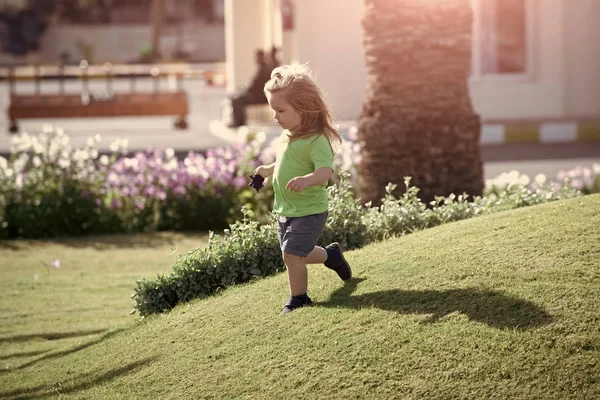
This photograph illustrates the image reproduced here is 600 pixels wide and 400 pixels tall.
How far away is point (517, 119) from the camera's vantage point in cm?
1997

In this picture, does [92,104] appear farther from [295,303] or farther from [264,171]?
[295,303]

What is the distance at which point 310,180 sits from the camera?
508cm

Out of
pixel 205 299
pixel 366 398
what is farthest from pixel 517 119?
pixel 366 398

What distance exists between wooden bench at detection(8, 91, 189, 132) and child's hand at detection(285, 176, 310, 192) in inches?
658

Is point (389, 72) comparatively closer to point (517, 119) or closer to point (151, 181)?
point (151, 181)

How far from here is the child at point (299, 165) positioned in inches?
211

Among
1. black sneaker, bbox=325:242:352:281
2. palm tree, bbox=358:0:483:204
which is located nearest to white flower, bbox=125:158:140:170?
palm tree, bbox=358:0:483:204

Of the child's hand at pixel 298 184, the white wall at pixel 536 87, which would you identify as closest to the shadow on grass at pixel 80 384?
the child's hand at pixel 298 184

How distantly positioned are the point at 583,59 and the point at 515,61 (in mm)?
1313

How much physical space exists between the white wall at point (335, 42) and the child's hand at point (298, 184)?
1464 centimetres

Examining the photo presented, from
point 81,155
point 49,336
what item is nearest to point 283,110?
point 49,336

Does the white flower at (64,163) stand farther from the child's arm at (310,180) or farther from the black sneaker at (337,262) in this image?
the child's arm at (310,180)

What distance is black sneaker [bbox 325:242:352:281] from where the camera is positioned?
5.53 meters

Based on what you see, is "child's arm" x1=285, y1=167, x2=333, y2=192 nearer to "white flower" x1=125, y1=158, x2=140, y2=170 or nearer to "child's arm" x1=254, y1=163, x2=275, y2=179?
"child's arm" x1=254, y1=163, x2=275, y2=179
